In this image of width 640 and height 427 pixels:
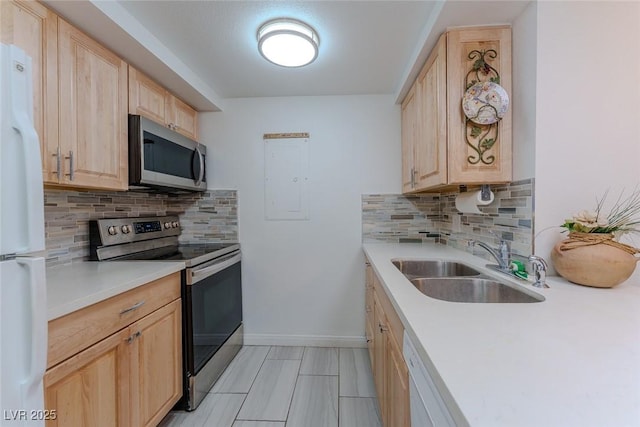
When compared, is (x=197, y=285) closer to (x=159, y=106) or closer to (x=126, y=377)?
(x=126, y=377)

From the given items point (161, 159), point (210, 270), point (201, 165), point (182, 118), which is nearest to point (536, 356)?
point (210, 270)

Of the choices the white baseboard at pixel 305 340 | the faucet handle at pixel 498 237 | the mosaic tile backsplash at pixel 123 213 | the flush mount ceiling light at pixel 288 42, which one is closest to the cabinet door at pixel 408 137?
the faucet handle at pixel 498 237

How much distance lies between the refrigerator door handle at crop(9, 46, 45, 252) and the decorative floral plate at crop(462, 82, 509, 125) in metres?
1.64

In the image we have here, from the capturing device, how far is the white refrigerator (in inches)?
28.7

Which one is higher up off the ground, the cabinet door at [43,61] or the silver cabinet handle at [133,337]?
the cabinet door at [43,61]

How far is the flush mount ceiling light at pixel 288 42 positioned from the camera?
4.96 ft

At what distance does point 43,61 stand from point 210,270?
1.33 meters

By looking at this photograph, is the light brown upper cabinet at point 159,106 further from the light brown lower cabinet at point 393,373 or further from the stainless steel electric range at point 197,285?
the light brown lower cabinet at point 393,373

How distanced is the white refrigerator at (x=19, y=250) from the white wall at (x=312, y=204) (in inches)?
71.0

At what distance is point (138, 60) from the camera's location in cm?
170

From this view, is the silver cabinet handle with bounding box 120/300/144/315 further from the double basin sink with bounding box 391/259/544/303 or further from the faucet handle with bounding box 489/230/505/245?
the faucet handle with bounding box 489/230/505/245

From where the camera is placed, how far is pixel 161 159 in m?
1.92

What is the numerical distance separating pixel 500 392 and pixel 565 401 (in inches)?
3.8

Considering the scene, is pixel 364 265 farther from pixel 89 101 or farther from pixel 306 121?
pixel 89 101
